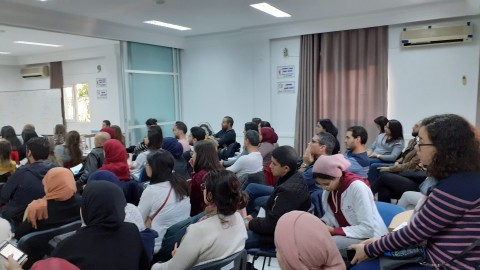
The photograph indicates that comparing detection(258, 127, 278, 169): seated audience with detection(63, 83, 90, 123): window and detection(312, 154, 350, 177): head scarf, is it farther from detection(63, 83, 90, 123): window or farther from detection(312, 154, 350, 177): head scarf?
detection(63, 83, 90, 123): window

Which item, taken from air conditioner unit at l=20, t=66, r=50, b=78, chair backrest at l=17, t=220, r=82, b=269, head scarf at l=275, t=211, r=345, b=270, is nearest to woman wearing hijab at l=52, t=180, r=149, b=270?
head scarf at l=275, t=211, r=345, b=270

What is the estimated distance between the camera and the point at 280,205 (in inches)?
85.7

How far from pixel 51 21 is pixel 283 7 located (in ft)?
12.2

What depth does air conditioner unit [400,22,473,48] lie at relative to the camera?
5.34 meters

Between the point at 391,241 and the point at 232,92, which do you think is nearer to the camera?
the point at 391,241

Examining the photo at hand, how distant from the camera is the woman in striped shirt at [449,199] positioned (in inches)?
50.8

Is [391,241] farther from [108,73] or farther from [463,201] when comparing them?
[108,73]

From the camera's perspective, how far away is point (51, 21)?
5.47 metres

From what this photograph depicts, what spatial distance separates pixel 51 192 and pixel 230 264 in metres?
1.55

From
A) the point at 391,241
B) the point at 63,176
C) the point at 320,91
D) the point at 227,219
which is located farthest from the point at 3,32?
the point at 391,241

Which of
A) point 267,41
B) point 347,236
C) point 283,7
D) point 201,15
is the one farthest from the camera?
point 267,41

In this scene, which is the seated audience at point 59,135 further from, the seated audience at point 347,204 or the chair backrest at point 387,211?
the chair backrest at point 387,211

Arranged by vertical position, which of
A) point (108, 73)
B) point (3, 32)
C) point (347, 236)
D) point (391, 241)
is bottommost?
point (347, 236)

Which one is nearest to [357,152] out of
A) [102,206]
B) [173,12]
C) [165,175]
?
[165,175]
